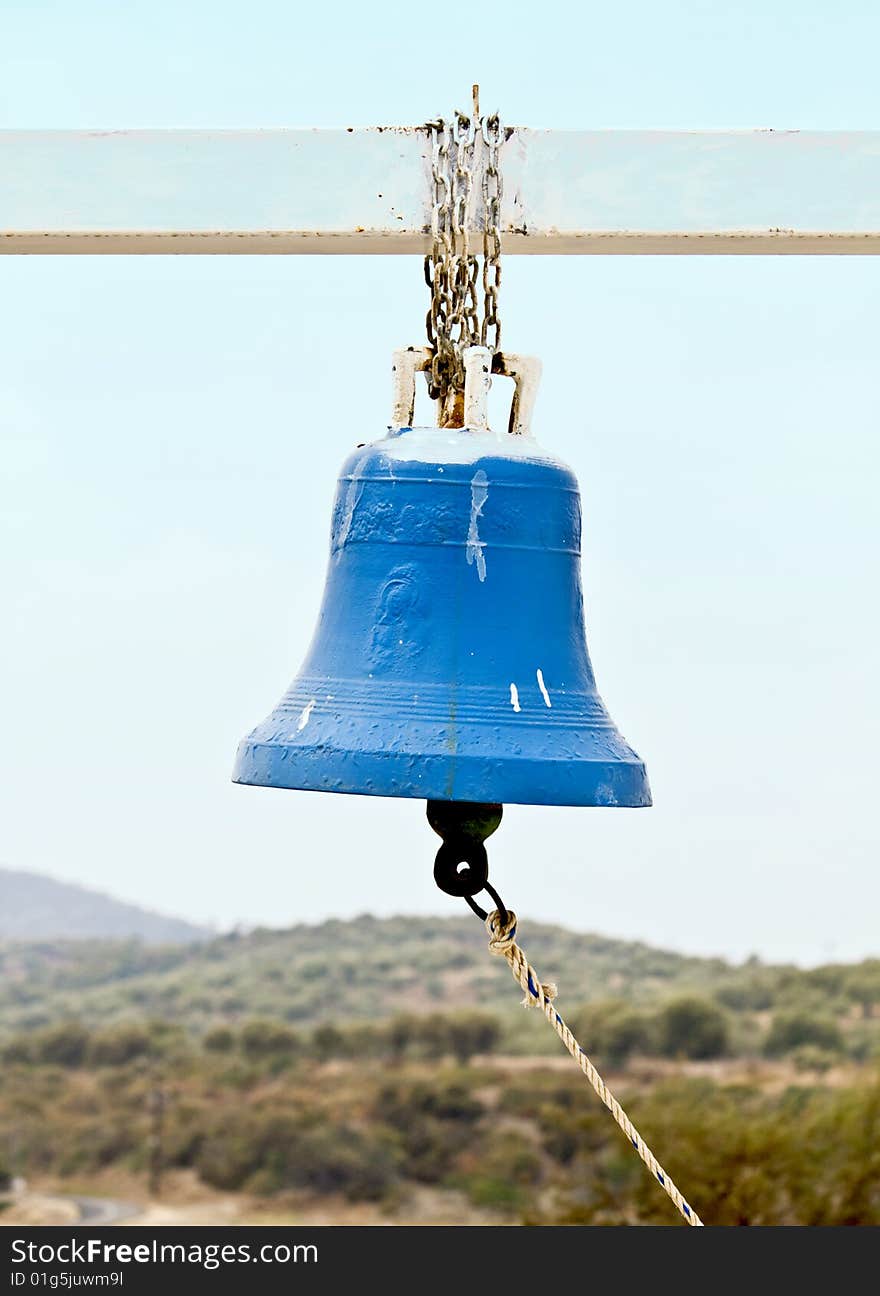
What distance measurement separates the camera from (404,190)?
2.22 m

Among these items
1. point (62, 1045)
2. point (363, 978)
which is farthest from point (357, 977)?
point (62, 1045)

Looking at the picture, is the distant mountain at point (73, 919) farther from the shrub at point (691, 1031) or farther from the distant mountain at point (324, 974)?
the shrub at point (691, 1031)

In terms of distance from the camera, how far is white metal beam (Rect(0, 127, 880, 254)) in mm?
2232

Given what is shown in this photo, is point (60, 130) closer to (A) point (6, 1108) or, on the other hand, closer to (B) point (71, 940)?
(A) point (6, 1108)

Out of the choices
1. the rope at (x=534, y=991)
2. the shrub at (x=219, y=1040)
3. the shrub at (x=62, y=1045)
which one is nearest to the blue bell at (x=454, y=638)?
the rope at (x=534, y=991)

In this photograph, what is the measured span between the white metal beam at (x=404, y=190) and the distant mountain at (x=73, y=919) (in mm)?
19191

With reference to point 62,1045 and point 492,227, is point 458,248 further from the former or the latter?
point 62,1045

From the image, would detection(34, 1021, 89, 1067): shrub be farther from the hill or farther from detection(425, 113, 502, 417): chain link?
detection(425, 113, 502, 417): chain link

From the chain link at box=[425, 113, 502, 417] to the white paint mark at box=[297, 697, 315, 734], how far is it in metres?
0.43

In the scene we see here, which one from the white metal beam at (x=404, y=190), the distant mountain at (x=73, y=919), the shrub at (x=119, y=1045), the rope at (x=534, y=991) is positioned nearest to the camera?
the rope at (x=534, y=991)

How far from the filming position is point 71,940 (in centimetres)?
2117

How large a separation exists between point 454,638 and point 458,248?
515 mm

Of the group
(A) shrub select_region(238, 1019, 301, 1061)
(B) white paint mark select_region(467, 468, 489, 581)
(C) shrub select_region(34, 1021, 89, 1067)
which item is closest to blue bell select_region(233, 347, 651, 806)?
(B) white paint mark select_region(467, 468, 489, 581)

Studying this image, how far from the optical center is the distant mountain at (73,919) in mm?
21172
